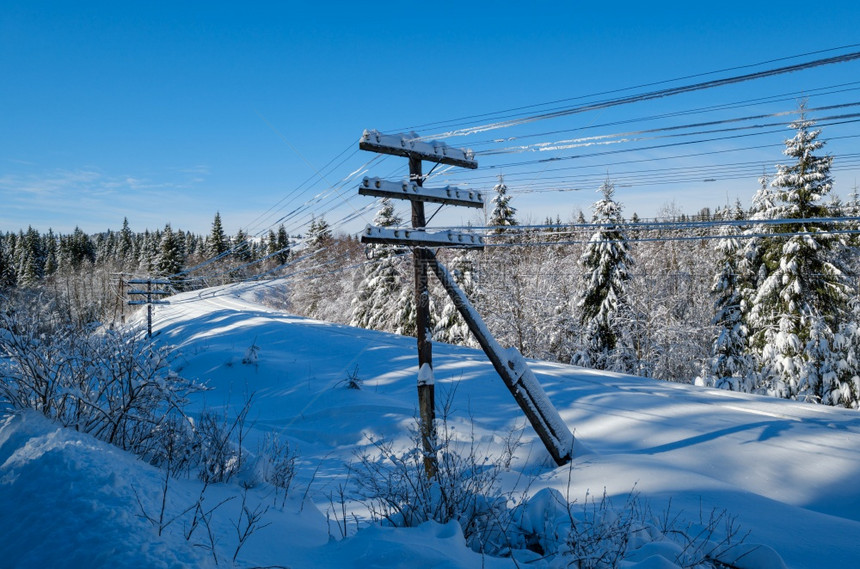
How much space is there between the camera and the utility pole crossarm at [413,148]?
7301 millimetres

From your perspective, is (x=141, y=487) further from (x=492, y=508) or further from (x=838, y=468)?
(x=838, y=468)

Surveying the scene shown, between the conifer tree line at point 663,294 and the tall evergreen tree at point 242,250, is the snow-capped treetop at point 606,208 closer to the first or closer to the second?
the conifer tree line at point 663,294

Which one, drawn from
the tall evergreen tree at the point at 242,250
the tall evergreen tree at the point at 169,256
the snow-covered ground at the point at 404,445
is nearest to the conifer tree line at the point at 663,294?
the snow-covered ground at the point at 404,445

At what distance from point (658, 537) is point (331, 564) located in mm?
2326

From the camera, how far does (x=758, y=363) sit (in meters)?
20.6

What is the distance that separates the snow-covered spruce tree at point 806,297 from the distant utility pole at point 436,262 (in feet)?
53.9

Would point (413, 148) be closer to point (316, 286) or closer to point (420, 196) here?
point (420, 196)

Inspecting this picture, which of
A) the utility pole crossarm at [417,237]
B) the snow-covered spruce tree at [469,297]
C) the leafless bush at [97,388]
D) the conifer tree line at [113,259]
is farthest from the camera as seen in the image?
the conifer tree line at [113,259]

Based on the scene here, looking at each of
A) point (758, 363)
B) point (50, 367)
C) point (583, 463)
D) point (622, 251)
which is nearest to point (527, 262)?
point (622, 251)

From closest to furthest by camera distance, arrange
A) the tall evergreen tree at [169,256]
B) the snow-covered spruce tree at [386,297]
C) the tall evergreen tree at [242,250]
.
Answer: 1. the snow-covered spruce tree at [386,297]
2. the tall evergreen tree at [169,256]
3. the tall evergreen tree at [242,250]

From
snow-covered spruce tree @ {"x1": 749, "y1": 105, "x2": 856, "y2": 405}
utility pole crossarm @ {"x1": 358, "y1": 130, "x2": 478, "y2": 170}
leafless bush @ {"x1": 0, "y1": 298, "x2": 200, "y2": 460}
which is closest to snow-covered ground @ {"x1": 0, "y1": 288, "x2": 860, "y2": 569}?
leafless bush @ {"x1": 0, "y1": 298, "x2": 200, "y2": 460}

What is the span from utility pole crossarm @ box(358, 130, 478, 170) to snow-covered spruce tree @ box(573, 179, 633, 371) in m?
17.4

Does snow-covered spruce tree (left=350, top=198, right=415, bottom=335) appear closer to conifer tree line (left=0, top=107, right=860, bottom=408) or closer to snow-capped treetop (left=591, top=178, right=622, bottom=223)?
conifer tree line (left=0, top=107, right=860, bottom=408)

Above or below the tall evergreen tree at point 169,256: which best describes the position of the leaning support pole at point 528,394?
below
